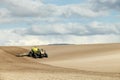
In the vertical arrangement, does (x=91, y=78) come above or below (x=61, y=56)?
below

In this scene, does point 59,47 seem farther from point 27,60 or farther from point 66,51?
point 27,60

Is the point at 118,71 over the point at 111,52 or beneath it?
beneath

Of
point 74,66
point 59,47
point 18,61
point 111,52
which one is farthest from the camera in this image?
point 59,47

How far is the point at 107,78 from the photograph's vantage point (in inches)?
2021

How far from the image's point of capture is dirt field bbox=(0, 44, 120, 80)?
54219 mm

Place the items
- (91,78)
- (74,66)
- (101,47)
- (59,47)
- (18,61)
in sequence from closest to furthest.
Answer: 1. (91,78)
2. (74,66)
3. (18,61)
4. (101,47)
5. (59,47)

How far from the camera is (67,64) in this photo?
7531 centimetres

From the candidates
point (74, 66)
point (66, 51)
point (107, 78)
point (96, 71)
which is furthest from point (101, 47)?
point (107, 78)

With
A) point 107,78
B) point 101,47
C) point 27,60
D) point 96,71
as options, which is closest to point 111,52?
point 101,47

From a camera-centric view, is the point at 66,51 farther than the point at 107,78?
Yes

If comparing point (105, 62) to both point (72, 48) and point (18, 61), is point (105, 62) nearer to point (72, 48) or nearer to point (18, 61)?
point (18, 61)

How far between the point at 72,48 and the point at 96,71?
44.7m

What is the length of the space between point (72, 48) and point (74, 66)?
117 ft

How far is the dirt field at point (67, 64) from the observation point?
54.2 meters
